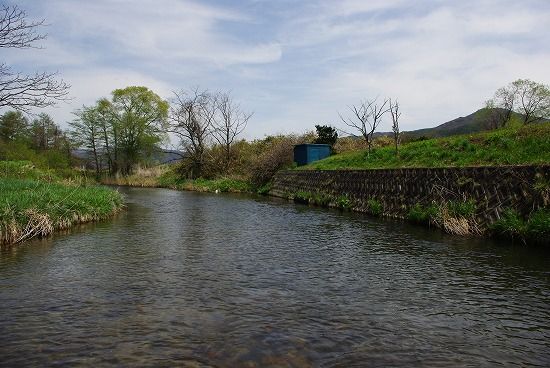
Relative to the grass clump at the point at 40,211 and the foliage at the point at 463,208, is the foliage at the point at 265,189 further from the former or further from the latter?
the foliage at the point at 463,208

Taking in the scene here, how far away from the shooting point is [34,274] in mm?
8133

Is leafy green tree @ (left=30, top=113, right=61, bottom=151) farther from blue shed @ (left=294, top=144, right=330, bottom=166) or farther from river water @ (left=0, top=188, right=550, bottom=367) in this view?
river water @ (left=0, top=188, right=550, bottom=367)

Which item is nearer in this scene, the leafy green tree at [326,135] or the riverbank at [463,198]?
the riverbank at [463,198]

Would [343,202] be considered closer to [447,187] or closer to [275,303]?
[447,187]

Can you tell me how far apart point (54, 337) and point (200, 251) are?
17.6 ft

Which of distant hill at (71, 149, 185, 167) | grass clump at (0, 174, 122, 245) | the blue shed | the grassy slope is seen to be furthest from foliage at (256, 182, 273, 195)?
grass clump at (0, 174, 122, 245)

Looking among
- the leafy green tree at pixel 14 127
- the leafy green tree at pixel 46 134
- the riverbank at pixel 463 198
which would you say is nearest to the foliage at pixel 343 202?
the riverbank at pixel 463 198

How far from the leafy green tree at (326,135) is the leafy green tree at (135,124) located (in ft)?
74.4

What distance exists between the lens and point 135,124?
5147cm

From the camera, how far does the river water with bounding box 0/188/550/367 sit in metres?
4.82

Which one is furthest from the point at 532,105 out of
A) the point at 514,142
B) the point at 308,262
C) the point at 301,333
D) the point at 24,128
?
the point at 24,128

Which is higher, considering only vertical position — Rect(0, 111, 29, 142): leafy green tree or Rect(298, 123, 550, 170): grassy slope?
Rect(0, 111, 29, 142): leafy green tree

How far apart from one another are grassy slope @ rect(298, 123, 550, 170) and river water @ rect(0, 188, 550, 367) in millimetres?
4361

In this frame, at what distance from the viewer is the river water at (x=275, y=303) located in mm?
4824
